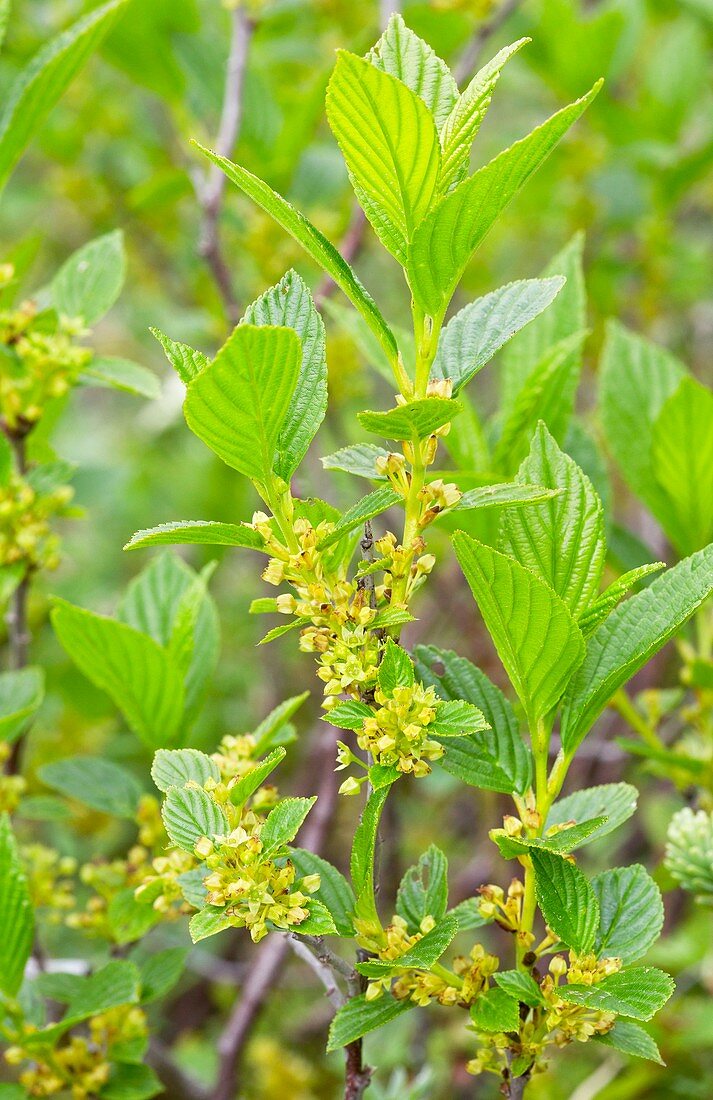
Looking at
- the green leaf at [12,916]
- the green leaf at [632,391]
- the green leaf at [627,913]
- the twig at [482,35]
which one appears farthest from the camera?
the twig at [482,35]

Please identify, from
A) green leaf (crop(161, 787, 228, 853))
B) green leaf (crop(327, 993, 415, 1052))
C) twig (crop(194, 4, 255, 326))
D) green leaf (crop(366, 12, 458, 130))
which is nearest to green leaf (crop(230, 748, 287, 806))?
green leaf (crop(161, 787, 228, 853))

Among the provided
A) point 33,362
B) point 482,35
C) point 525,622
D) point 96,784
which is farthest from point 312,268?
point 525,622

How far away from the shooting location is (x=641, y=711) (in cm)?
110

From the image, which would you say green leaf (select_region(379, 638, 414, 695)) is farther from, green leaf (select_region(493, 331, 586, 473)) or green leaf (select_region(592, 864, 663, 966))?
green leaf (select_region(493, 331, 586, 473))

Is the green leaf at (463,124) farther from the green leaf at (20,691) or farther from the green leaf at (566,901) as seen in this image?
the green leaf at (20,691)

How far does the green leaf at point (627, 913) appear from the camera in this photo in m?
0.59

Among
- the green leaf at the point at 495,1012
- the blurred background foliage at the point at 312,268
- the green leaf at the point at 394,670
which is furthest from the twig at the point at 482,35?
the green leaf at the point at 495,1012

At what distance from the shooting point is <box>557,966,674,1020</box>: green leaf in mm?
517

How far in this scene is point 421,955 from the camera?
1.80ft

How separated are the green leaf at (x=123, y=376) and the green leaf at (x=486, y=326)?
30 centimetres

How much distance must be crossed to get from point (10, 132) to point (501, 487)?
542mm

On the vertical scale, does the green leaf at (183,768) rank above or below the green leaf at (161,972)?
above

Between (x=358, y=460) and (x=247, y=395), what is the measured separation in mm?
88

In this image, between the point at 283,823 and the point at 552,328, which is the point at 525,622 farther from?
the point at 552,328
